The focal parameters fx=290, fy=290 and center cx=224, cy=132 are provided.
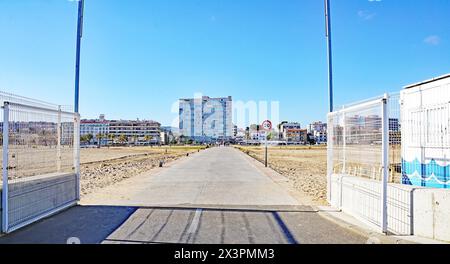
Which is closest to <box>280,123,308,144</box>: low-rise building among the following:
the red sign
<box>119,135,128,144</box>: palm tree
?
<box>119,135,128,144</box>: palm tree

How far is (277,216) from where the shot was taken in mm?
6219

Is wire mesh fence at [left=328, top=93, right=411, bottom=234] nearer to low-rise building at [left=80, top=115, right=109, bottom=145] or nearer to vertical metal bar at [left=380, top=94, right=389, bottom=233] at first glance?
vertical metal bar at [left=380, top=94, right=389, bottom=233]

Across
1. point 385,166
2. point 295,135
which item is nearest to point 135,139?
point 295,135

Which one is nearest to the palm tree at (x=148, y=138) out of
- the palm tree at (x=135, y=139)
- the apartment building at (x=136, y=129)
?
the apartment building at (x=136, y=129)

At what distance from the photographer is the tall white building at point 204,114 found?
120 metres

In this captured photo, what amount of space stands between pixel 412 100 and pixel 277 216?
4633 millimetres

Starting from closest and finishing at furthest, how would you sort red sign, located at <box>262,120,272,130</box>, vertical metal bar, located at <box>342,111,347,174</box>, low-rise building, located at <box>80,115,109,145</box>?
vertical metal bar, located at <box>342,111,347,174</box> → low-rise building, located at <box>80,115,109,145</box> → red sign, located at <box>262,120,272,130</box>

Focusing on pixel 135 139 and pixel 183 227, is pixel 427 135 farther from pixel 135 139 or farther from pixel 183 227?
pixel 135 139

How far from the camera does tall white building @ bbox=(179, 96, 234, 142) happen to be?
12006cm

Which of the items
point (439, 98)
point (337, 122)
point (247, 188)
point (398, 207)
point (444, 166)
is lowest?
point (247, 188)

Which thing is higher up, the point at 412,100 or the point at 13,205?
the point at 412,100

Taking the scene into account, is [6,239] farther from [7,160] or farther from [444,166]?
[444,166]

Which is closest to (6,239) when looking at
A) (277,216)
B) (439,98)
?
(277,216)
